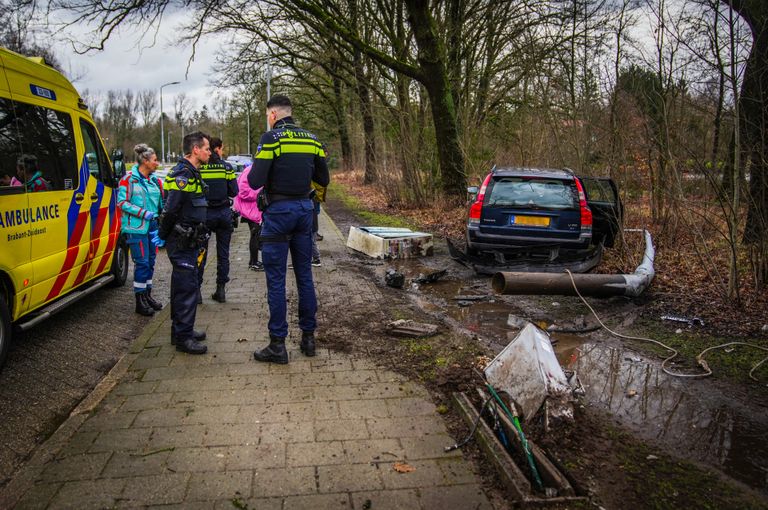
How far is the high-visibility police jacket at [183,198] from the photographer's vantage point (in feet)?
16.0

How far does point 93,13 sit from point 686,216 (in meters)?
12.8

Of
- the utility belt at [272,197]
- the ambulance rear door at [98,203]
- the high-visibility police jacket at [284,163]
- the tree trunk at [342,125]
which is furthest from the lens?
the tree trunk at [342,125]

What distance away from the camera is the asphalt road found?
375 cm

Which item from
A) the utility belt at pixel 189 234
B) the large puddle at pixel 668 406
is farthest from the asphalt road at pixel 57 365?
the large puddle at pixel 668 406

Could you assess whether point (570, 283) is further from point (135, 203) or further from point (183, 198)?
point (135, 203)

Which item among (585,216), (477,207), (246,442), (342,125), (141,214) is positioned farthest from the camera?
(342,125)

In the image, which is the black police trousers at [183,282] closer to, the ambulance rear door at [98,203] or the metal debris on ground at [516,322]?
the ambulance rear door at [98,203]

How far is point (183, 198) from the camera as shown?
4926 mm

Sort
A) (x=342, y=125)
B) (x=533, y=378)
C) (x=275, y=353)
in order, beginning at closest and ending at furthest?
(x=533, y=378), (x=275, y=353), (x=342, y=125)

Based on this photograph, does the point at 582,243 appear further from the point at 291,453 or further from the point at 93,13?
the point at 93,13

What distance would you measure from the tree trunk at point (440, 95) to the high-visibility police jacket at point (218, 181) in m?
8.80

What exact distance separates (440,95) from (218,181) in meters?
9.24

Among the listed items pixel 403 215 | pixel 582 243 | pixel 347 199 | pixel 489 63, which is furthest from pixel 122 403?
pixel 347 199

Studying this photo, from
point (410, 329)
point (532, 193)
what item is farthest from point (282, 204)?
point (532, 193)
